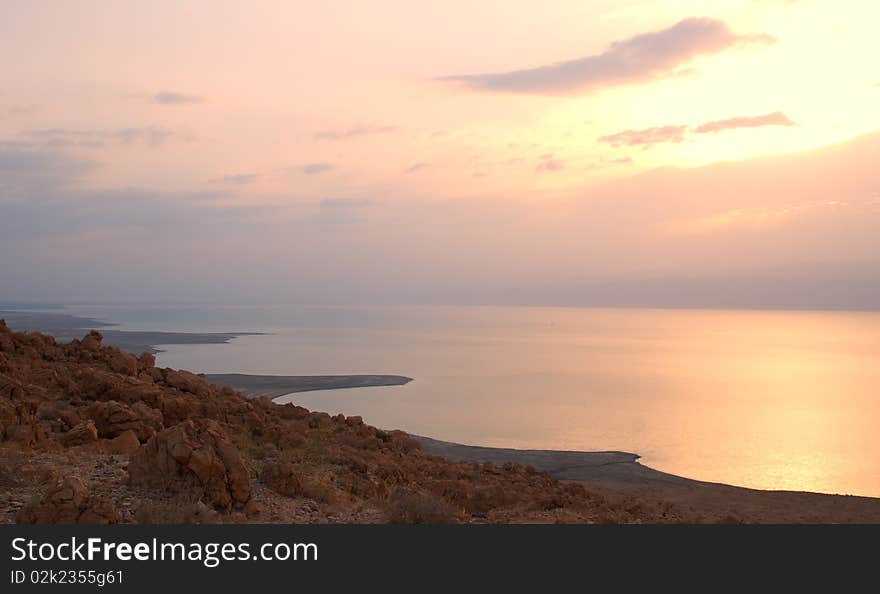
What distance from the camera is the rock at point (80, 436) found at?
11.8 meters

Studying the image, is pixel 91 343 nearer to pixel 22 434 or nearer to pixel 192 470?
pixel 22 434

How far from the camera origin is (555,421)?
52062mm

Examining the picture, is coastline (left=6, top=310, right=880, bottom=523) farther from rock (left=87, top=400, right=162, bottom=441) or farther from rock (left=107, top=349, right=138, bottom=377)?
rock (left=107, top=349, right=138, bottom=377)

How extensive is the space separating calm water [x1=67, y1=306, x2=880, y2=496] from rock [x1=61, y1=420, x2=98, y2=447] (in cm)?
3130

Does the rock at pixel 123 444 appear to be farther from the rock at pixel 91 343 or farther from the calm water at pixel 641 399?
the calm water at pixel 641 399

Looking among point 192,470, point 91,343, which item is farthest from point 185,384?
point 192,470

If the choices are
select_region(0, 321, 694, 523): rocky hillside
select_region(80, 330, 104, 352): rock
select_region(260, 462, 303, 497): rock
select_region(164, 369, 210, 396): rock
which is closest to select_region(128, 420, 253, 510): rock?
select_region(0, 321, 694, 523): rocky hillside

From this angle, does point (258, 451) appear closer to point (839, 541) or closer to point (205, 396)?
point (205, 396)

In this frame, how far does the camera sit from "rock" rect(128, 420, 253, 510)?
9.31m

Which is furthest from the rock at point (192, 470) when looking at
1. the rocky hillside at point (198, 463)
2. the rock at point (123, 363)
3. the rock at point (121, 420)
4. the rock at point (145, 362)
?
the rock at point (145, 362)

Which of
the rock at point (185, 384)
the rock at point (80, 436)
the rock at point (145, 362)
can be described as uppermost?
the rock at point (145, 362)

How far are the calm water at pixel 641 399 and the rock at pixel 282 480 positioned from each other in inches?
1171

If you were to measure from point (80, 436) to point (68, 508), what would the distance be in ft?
15.5

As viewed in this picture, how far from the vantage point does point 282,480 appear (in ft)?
35.9
